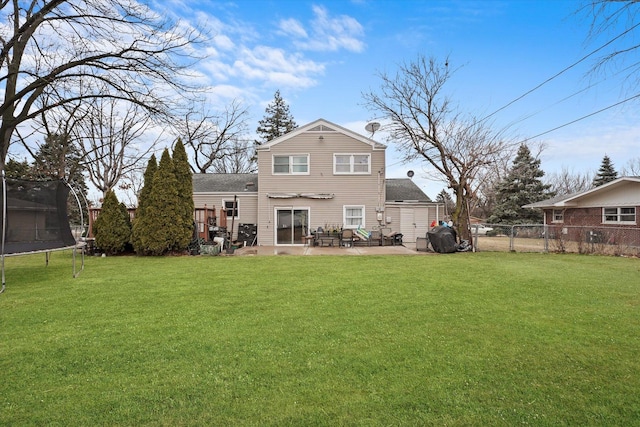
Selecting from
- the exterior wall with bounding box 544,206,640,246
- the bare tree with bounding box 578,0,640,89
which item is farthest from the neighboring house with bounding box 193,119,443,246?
the bare tree with bounding box 578,0,640,89

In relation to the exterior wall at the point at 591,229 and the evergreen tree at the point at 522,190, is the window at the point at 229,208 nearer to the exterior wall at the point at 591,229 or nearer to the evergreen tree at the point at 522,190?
the exterior wall at the point at 591,229

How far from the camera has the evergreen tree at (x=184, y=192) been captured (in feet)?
42.3

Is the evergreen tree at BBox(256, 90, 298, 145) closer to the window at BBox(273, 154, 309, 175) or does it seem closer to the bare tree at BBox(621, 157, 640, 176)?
the window at BBox(273, 154, 309, 175)

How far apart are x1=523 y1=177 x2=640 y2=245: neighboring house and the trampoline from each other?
709 inches

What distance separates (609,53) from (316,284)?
564 cm

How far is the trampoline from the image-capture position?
704 centimetres

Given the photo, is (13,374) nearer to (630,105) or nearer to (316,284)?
(316,284)

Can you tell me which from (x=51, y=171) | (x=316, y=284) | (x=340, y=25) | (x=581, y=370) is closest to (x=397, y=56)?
(x=340, y=25)

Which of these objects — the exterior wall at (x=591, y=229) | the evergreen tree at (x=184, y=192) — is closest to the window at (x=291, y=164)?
the evergreen tree at (x=184, y=192)

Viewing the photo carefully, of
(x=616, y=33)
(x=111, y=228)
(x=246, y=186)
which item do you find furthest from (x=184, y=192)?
(x=616, y=33)

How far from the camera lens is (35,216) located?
7582 millimetres

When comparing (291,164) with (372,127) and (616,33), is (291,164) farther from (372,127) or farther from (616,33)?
(616,33)

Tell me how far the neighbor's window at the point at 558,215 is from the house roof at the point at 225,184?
19.2 meters

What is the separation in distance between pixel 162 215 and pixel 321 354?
10.9 meters
